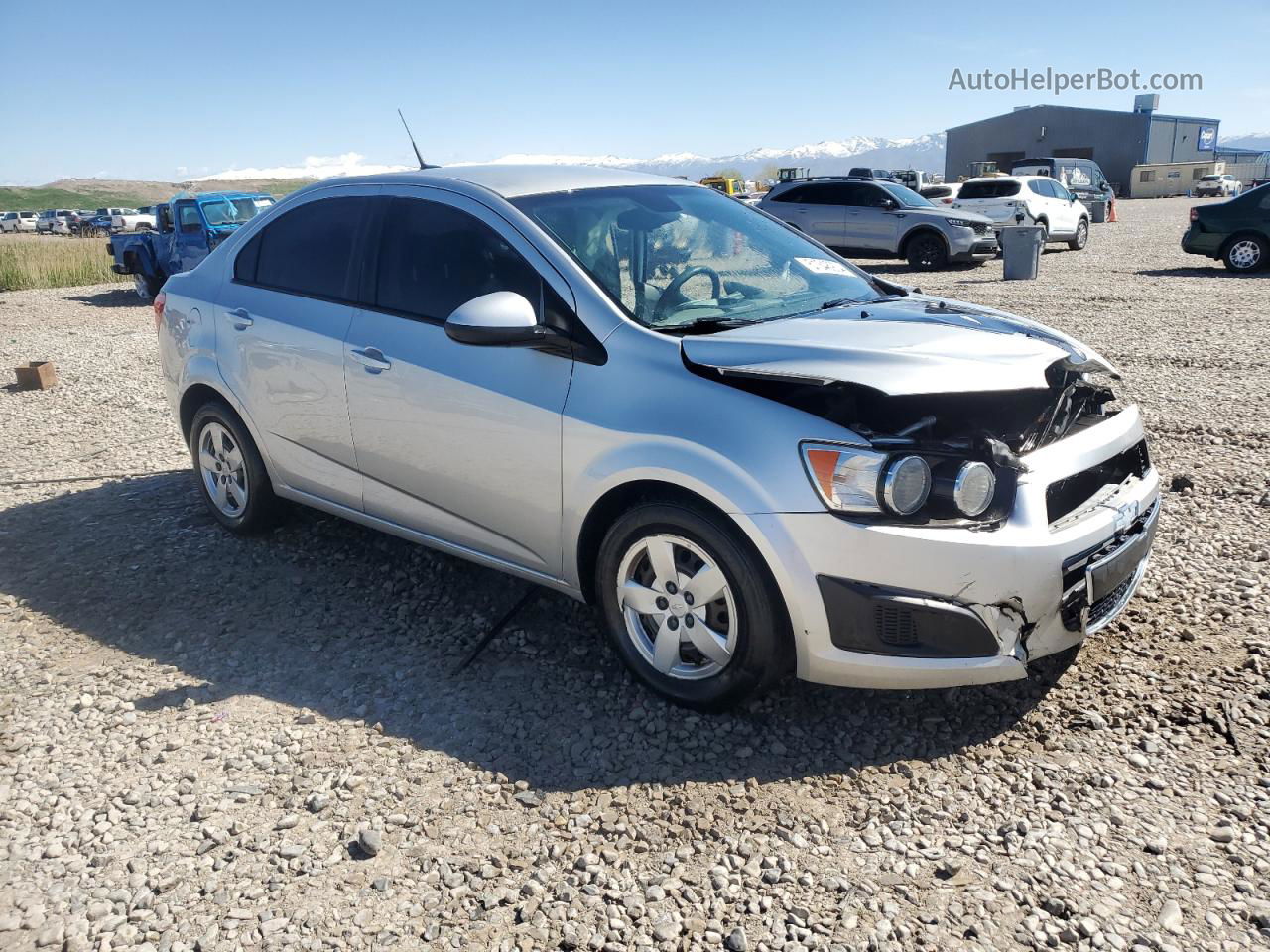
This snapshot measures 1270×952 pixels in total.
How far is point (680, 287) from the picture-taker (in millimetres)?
3775

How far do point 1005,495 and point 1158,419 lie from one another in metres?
4.99

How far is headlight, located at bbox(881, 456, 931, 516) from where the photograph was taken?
291 centimetres

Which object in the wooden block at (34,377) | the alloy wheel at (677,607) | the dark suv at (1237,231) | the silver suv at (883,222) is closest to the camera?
the alloy wheel at (677,607)

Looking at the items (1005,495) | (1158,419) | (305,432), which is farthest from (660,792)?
(1158,419)

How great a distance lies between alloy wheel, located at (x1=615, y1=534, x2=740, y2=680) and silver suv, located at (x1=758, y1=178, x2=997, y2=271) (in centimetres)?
1630

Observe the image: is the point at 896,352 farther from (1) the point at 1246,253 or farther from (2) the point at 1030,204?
(2) the point at 1030,204

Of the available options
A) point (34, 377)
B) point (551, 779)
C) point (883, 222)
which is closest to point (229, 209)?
point (34, 377)

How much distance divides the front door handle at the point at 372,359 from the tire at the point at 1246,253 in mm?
16603

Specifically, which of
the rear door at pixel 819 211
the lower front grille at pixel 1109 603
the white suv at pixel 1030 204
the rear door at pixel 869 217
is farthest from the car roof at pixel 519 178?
the white suv at pixel 1030 204

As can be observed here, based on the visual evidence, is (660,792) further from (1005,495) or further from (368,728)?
(1005,495)

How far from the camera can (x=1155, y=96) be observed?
66.2 meters

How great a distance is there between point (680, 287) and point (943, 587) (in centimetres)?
156

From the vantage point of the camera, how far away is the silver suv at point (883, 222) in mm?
18562

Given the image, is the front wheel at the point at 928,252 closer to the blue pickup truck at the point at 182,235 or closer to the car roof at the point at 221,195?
the blue pickup truck at the point at 182,235
